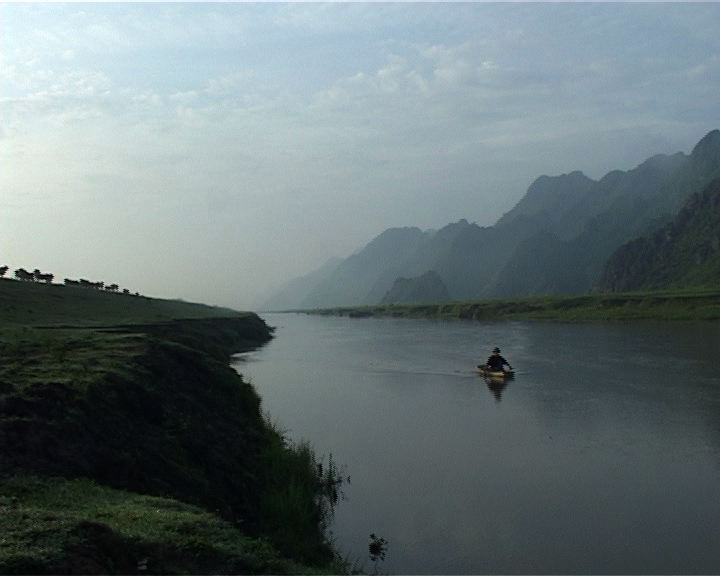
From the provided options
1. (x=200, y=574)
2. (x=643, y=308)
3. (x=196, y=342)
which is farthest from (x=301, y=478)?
(x=643, y=308)

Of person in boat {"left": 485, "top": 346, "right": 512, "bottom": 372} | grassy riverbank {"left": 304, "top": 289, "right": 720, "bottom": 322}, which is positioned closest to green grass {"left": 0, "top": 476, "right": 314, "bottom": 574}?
person in boat {"left": 485, "top": 346, "right": 512, "bottom": 372}

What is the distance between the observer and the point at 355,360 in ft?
276

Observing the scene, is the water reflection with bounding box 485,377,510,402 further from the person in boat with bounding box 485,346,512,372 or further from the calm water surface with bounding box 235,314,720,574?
the person in boat with bounding box 485,346,512,372

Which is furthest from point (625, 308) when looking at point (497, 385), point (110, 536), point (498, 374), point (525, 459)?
point (110, 536)

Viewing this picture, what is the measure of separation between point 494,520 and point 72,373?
17788mm

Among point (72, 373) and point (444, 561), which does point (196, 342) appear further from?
point (444, 561)

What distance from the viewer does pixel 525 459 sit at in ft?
106

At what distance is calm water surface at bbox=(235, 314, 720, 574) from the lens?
70.5 ft

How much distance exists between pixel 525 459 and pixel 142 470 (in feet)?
63.7

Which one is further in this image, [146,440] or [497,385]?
[497,385]

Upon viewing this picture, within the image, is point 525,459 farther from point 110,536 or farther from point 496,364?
point 496,364

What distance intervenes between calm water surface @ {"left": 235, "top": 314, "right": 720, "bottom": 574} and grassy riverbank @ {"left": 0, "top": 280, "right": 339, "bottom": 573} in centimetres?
296

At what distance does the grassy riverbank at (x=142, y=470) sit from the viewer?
550 inches

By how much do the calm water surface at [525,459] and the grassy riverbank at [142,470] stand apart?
2.96 meters
